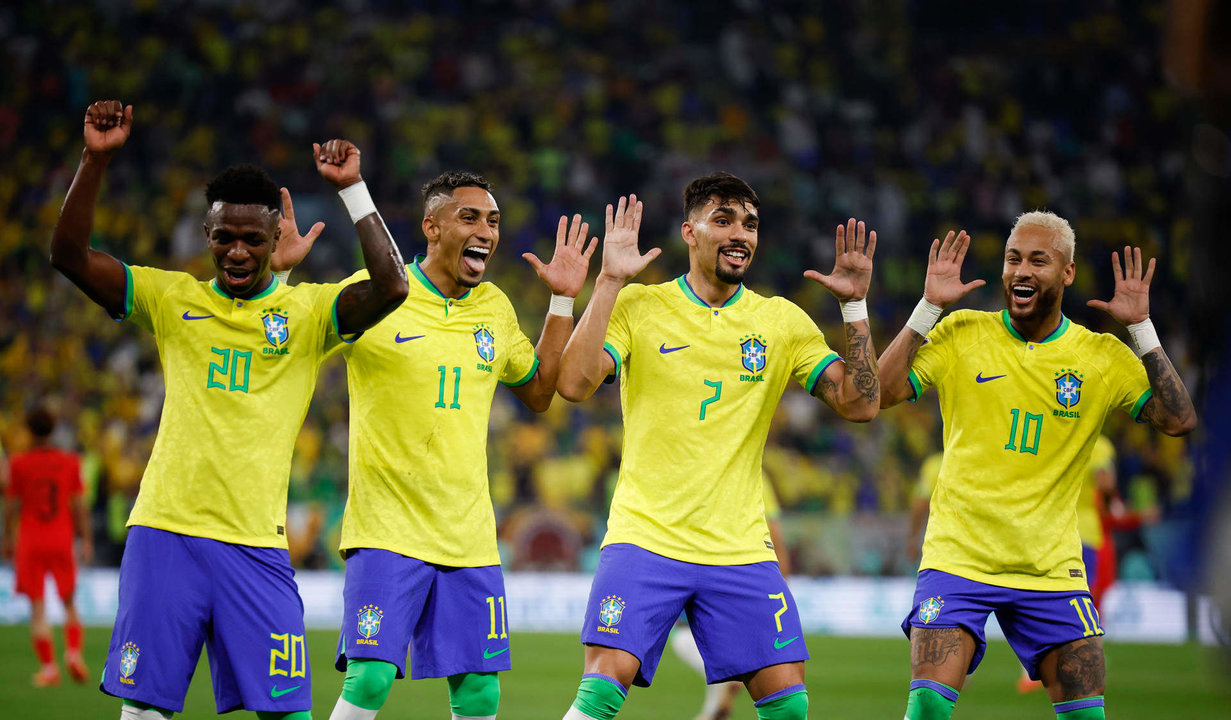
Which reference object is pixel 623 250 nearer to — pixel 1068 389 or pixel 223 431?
pixel 223 431

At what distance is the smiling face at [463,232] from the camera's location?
6027 mm

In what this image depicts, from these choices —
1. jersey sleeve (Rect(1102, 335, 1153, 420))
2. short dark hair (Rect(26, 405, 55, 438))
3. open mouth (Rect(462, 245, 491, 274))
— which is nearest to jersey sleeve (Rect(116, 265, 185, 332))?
open mouth (Rect(462, 245, 491, 274))

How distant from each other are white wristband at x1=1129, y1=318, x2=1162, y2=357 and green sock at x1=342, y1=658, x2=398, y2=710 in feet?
12.3

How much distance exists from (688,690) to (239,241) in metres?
8.02

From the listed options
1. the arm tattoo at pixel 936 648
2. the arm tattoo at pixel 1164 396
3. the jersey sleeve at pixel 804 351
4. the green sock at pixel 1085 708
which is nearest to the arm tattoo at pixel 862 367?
the jersey sleeve at pixel 804 351

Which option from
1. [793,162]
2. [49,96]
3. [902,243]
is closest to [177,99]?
[49,96]

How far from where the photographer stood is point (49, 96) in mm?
23359

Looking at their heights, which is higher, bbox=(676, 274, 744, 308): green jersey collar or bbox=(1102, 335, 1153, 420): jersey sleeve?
bbox=(676, 274, 744, 308): green jersey collar

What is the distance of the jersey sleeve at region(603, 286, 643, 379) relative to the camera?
5.84 metres

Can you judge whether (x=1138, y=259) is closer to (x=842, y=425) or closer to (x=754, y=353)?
(x=754, y=353)

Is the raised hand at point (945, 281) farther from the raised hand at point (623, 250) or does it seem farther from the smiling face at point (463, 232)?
the smiling face at point (463, 232)

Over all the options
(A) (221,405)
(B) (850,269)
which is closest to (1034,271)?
(B) (850,269)

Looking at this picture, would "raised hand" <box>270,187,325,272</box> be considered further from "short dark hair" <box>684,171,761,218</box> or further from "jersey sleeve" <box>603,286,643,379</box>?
"short dark hair" <box>684,171,761,218</box>

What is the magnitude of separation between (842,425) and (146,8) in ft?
49.9
